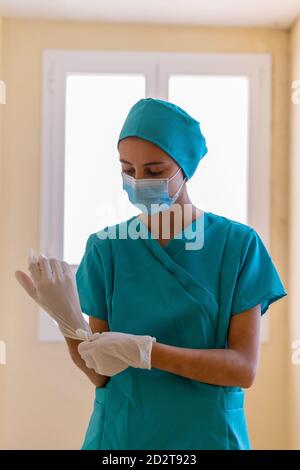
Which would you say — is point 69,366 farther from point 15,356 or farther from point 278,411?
point 278,411

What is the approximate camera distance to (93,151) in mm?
1888

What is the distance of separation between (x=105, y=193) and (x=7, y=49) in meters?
0.56

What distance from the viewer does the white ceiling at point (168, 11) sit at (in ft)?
5.78

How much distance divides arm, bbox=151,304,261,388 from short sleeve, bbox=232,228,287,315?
16mm

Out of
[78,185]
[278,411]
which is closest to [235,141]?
[78,185]

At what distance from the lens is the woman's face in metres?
0.81

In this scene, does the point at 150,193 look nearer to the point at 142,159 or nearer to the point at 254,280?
the point at 142,159

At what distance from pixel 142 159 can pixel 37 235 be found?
121cm

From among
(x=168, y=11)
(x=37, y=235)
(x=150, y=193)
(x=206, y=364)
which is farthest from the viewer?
(x=37, y=235)

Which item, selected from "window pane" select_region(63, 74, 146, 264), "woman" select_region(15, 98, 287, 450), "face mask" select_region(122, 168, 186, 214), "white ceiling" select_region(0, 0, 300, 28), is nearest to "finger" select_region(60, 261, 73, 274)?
"woman" select_region(15, 98, 287, 450)

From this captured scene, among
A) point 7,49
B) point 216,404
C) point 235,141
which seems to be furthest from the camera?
point 235,141

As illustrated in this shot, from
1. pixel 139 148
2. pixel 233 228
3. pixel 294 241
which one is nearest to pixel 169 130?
pixel 139 148

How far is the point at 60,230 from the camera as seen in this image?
6.38 feet

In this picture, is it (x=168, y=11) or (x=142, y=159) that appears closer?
(x=142, y=159)
